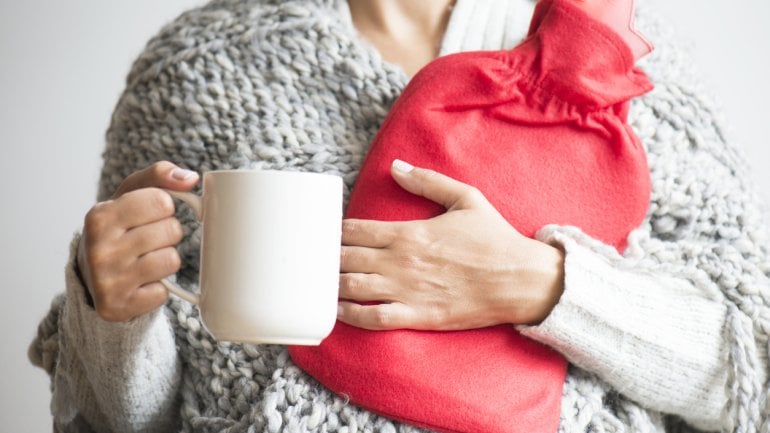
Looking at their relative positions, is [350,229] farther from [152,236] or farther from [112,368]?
[112,368]

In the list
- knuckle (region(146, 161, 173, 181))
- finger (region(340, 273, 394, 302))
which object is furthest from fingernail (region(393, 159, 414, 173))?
knuckle (region(146, 161, 173, 181))

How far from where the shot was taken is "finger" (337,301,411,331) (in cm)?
77

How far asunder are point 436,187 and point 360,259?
0.10m

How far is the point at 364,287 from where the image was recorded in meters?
0.78

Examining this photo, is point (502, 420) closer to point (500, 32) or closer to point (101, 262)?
point (101, 262)

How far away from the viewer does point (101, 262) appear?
0.74 m

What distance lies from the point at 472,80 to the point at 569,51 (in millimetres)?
101

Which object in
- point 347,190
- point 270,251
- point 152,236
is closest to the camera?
point 270,251

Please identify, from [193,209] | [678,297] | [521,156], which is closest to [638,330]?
[678,297]

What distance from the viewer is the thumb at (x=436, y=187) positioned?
0.81 m

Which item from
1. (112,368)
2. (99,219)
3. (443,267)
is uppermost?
(99,219)

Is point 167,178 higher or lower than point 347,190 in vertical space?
higher

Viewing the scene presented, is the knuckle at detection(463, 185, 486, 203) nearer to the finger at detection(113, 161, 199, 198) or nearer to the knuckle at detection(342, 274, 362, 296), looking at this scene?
the knuckle at detection(342, 274, 362, 296)

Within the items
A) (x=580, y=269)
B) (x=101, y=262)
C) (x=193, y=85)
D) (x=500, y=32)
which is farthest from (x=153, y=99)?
(x=580, y=269)
